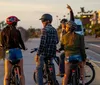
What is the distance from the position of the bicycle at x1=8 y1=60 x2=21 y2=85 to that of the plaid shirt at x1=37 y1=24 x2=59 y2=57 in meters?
0.60

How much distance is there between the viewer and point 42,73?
30.6 ft

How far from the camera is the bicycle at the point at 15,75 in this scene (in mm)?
8953

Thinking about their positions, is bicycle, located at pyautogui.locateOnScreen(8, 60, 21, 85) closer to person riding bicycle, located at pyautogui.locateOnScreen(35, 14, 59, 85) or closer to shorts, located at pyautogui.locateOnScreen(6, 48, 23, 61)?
shorts, located at pyautogui.locateOnScreen(6, 48, 23, 61)

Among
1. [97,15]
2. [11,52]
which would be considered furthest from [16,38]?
[97,15]

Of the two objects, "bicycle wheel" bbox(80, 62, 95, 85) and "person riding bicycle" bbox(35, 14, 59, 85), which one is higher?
"person riding bicycle" bbox(35, 14, 59, 85)

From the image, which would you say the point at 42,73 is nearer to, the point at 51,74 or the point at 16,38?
the point at 51,74

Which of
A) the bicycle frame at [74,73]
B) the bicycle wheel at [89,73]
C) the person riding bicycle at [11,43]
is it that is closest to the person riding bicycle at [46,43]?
the person riding bicycle at [11,43]

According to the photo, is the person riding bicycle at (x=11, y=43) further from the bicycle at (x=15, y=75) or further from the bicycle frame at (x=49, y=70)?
the bicycle frame at (x=49, y=70)

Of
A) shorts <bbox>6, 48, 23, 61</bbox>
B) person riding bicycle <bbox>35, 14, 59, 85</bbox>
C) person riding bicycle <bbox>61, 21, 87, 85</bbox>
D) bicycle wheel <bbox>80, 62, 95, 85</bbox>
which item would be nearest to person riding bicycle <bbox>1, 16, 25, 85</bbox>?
shorts <bbox>6, 48, 23, 61</bbox>

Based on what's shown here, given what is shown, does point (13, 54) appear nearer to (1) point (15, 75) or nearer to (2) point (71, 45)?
(1) point (15, 75)

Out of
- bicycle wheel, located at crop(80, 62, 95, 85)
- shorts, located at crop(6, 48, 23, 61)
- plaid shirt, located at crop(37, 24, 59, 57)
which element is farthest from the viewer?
bicycle wheel, located at crop(80, 62, 95, 85)

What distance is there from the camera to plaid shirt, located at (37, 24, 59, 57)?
9.11 meters

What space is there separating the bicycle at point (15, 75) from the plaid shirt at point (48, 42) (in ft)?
1.96

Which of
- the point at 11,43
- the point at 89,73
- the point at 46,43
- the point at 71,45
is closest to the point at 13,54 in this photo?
the point at 11,43
